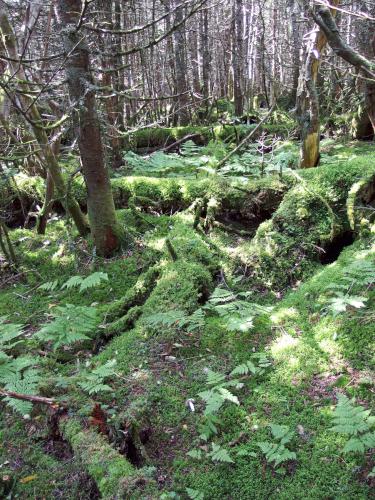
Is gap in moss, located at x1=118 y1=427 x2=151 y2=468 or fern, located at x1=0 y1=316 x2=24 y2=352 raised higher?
fern, located at x1=0 y1=316 x2=24 y2=352

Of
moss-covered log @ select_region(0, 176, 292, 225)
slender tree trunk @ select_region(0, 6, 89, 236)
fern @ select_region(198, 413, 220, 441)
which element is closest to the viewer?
fern @ select_region(198, 413, 220, 441)

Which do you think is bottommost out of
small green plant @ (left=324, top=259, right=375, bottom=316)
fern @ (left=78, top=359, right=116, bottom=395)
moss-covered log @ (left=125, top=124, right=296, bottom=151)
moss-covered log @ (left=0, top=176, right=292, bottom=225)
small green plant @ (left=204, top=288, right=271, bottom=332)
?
fern @ (left=78, top=359, right=116, bottom=395)

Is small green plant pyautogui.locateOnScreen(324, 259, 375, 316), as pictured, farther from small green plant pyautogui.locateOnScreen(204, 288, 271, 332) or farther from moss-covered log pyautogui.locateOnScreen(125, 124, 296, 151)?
moss-covered log pyautogui.locateOnScreen(125, 124, 296, 151)

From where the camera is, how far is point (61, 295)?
548 cm

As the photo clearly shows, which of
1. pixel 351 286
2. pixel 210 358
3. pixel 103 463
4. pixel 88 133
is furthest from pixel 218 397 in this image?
pixel 88 133

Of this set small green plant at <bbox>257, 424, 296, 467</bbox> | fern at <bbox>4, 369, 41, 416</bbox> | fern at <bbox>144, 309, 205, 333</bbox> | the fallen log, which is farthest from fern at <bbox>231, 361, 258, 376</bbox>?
fern at <bbox>4, 369, 41, 416</bbox>

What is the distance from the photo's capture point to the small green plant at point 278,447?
9.00ft

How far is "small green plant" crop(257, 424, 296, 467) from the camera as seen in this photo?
2744 millimetres

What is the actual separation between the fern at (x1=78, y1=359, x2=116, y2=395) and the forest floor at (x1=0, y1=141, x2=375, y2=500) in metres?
0.02

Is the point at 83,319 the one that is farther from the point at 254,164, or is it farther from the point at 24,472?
the point at 254,164

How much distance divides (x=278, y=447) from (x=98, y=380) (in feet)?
5.26

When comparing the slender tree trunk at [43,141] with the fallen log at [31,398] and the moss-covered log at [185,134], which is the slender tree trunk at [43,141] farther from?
the moss-covered log at [185,134]

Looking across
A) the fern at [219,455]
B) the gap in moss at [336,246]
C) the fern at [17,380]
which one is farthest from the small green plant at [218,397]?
the gap in moss at [336,246]

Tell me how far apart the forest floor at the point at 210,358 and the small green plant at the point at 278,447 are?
0.01 meters
